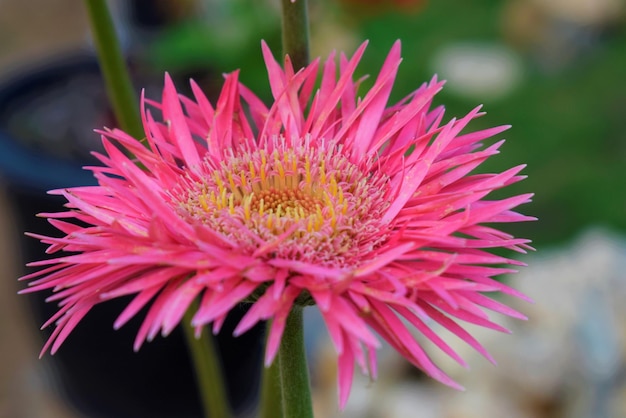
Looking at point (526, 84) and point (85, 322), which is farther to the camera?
point (526, 84)

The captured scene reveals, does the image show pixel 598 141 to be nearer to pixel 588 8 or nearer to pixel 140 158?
pixel 588 8

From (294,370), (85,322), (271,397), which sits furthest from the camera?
(85,322)

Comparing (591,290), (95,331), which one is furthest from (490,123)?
(95,331)

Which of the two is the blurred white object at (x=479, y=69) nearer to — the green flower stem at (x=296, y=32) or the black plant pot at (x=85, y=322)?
the black plant pot at (x=85, y=322)

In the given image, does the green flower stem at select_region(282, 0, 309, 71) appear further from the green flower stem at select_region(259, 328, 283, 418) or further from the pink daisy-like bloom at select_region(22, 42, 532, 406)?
the green flower stem at select_region(259, 328, 283, 418)

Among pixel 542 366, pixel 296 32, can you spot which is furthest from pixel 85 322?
pixel 296 32

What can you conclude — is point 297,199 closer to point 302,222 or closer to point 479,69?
point 302,222

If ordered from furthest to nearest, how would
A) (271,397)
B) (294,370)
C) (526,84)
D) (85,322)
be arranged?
(526,84) → (85,322) → (271,397) → (294,370)

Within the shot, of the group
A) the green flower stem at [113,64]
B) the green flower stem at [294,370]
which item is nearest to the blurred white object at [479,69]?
the green flower stem at [113,64]
